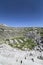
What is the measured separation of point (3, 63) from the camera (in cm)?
3309

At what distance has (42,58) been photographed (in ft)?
142

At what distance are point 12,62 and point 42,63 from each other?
10977 mm

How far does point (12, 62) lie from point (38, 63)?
920cm

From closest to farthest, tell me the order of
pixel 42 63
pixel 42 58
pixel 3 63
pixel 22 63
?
pixel 3 63
pixel 22 63
pixel 42 63
pixel 42 58

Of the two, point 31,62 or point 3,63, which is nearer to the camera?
point 3,63

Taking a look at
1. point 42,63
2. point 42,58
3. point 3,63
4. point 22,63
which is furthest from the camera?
point 42,58

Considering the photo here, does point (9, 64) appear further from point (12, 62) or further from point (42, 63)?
point (42, 63)

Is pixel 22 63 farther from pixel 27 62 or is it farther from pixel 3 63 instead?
pixel 3 63

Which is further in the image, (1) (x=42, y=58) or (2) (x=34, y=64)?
(1) (x=42, y=58)

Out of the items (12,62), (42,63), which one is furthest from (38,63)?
(12,62)

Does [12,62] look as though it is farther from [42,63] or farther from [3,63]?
[42,63]

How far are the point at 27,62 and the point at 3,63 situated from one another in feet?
27.6

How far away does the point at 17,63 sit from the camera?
114ft

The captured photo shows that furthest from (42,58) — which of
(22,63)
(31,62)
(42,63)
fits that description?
(22,63)
